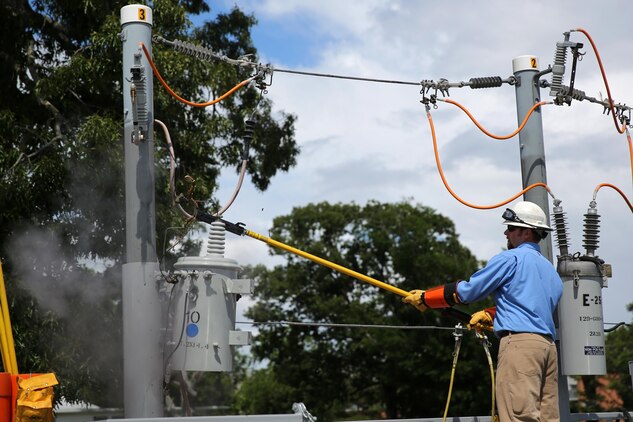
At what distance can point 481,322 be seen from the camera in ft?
18.6

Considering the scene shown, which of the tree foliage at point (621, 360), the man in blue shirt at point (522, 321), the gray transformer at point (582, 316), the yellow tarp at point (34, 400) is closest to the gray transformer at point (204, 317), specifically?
the yellow tarp at point (34, 400)

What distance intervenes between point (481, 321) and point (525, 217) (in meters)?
0.72

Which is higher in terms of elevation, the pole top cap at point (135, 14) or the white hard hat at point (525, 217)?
the pole top cap at point (135, 14)

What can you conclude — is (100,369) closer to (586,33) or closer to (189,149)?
(189,149)

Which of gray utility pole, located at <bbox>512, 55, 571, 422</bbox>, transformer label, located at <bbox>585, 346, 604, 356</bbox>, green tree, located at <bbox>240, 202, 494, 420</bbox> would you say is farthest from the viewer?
green tree, located at <bbox>240, 202, 494, 420</bbox>

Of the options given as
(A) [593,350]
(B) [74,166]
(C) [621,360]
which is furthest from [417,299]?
(C) [621,360]

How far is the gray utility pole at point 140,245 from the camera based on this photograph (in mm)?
5410

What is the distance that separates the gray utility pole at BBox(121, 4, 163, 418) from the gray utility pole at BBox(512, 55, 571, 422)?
9.14 feet

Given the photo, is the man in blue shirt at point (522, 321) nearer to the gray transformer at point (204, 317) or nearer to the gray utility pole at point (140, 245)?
the gray transformer at point (204, 317)

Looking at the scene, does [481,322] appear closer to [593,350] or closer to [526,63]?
[593,350]

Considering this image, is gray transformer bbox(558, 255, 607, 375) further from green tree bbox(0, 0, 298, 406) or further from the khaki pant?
green tree bbox(0, 0, 298, 406)

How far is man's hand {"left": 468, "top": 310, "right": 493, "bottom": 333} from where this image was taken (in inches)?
223

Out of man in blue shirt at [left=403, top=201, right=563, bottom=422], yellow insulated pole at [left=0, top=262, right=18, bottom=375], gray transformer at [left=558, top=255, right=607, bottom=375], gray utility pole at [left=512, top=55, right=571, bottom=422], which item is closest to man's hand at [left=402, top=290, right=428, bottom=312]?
man in blue shirt at [left=403, top=201, right=563, bottom=422]

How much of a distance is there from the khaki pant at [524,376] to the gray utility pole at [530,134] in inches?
63.3
